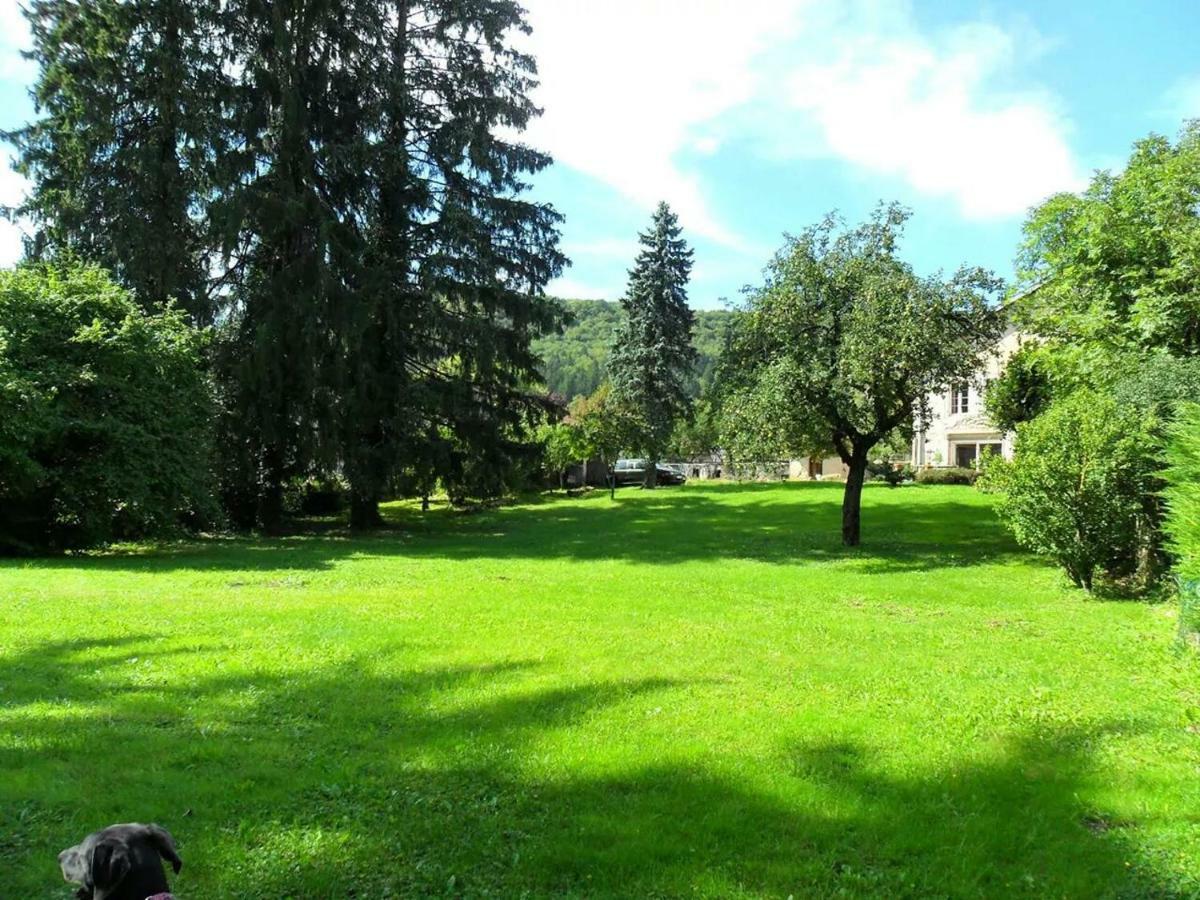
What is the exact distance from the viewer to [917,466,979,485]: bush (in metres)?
35.4

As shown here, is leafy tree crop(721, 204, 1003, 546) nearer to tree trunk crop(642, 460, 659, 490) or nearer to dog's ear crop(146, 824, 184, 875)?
dog's ear crop(146, 824, 184, 875)

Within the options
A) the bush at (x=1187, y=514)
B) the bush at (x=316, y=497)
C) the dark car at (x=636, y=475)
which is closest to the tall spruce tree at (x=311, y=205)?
the bush at (x=316, y=497)

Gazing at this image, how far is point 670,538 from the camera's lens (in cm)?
2012

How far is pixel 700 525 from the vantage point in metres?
23.2

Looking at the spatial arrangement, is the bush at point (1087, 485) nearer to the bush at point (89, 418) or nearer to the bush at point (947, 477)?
the bush at point (89, 418)

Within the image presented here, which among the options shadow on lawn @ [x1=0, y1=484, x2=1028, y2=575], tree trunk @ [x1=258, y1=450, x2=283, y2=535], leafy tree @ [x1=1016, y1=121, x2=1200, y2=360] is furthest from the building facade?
tree trunk @ [x1=258, y1=450, x2=283, y2=535]

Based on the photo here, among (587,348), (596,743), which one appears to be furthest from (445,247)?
(587,348)

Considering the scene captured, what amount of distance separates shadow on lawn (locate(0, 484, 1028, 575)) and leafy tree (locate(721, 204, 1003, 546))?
273 cm

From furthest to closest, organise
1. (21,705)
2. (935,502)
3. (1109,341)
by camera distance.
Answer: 1. (935,502)
2. (1109,341)
3. (21,705)

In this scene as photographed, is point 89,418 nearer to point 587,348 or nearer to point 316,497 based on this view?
point 316,497

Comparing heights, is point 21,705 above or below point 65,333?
below

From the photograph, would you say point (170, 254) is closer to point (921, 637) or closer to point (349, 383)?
point (349, 383)

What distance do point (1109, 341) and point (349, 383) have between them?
56.0 ft

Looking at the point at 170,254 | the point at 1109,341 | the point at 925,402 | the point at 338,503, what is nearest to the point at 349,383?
the point at 170,254
